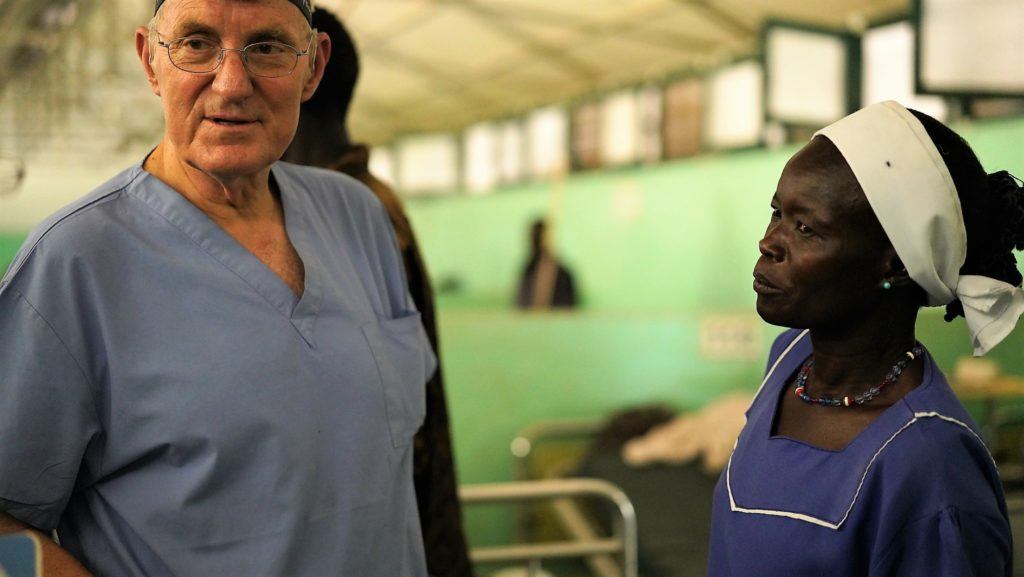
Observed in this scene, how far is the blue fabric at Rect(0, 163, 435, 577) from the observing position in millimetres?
997

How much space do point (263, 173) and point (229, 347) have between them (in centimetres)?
26

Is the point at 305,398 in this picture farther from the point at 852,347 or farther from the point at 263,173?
the point at 852,347

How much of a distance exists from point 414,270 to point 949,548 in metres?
1.01

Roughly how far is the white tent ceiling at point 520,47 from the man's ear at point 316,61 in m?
2.86

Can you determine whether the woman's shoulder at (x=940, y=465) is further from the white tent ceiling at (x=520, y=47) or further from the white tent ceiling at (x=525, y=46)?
the white tent ceiling at (x=520, y=47)

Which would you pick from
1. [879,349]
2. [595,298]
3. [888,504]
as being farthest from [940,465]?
[595,298]

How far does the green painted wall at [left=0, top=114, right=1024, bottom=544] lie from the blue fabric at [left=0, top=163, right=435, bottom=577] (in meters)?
3.30

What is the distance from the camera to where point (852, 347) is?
106 centimetres

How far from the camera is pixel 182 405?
104 cm

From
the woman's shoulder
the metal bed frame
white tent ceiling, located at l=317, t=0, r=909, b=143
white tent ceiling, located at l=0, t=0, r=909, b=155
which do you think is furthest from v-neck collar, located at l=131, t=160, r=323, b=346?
white tent ceiling, located at l=317, t=0, r=909, b=143

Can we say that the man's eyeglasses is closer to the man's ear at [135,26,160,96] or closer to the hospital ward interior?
the man's ear at [135,26,160,96]

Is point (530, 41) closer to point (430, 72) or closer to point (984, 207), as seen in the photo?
point (430, 72)

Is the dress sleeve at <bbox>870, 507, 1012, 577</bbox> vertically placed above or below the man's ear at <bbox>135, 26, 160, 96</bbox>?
below

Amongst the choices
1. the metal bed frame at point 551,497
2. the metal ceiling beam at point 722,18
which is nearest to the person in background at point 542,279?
the metal ceiling beam at point 722,18
